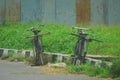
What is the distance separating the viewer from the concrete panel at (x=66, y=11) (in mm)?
27328

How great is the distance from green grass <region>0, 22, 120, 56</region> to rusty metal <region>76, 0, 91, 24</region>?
2300 mm

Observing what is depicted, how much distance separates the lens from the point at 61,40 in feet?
67.3

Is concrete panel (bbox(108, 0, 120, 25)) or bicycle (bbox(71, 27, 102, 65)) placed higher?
concrete panel (bbox(108, 0, 120, 25))

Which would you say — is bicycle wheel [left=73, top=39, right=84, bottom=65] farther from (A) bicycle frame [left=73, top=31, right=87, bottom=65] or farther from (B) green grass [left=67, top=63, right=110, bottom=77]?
(B) green grass [left=67, top=63, right=110, bottom=77]

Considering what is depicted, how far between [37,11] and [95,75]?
1370 centimetres

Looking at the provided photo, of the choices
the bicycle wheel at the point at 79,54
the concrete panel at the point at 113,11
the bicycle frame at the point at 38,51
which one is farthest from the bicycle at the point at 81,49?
the concrete panel at the point at 113,11

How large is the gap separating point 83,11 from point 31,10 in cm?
275

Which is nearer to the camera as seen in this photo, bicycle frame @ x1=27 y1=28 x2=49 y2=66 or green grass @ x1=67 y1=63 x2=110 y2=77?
green grass @ x1=67 y1=63 x2=110 y2=77

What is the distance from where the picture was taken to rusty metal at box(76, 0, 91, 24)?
27500mm

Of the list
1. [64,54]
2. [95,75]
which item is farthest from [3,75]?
[64,54]

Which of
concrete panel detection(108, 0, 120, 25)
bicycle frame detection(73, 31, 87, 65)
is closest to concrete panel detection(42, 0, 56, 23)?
concrete panel detection(108, 0, 120, 25)

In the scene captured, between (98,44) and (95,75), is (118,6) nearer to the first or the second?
(98,44)

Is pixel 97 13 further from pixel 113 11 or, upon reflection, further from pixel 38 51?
pixel 38 51

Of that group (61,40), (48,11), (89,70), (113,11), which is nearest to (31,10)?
(48,11)
